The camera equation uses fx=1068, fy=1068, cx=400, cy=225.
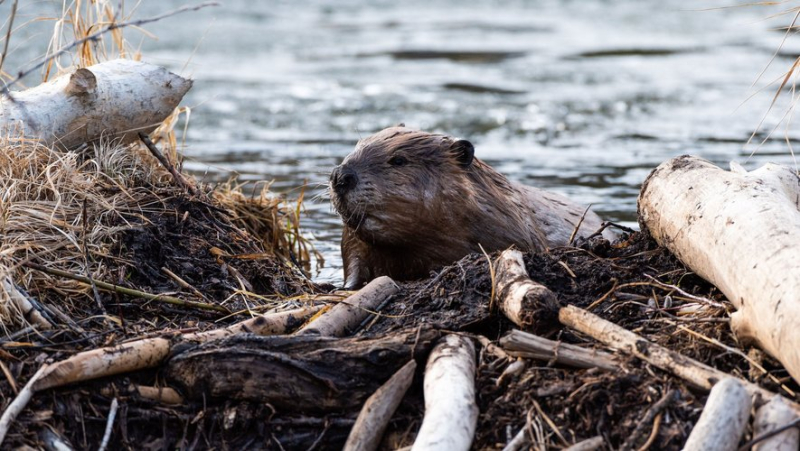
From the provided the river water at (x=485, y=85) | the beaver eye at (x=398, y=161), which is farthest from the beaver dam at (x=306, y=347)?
the river water at (x=485, y=85)

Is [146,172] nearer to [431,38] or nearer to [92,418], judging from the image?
[92,418]

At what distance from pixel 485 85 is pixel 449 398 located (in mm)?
10621

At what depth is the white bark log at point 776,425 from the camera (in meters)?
2.57

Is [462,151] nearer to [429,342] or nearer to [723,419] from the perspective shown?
[429,342]

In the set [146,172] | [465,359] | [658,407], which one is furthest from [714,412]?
[146,172]

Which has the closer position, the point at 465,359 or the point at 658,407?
the point at 658,407

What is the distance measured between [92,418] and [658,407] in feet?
5.08

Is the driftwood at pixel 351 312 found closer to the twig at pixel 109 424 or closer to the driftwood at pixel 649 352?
the twig at pixel 109 424

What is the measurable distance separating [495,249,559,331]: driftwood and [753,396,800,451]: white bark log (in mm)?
714

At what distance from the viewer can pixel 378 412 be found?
116 inches

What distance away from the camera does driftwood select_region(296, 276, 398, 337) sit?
3.40 m

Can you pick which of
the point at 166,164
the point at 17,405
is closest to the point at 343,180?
the point at 166,164

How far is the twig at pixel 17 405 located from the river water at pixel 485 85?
3217 mm

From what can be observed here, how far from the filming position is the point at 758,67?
542 inches
